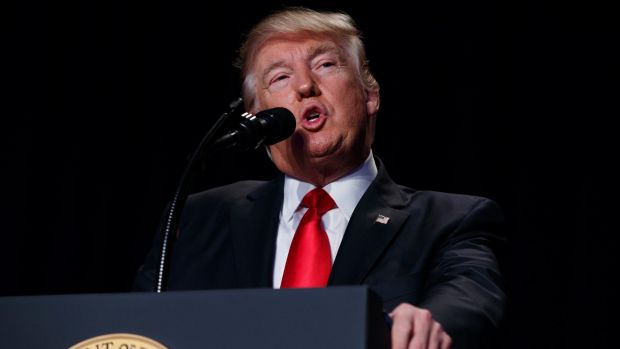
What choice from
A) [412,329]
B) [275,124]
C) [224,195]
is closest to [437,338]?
[412,329]

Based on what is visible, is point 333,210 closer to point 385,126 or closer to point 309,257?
point 309,257

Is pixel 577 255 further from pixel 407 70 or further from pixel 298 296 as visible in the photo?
pixel 298 296

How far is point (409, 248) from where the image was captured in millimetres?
2029

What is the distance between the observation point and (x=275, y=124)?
176 centimetres

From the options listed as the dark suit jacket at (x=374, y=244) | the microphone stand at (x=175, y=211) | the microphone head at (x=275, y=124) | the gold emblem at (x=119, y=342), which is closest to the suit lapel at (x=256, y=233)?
the dark suit jacket at (x=374, y=244)

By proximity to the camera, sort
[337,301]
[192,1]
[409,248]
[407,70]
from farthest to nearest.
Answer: [192,1]
[407,70]
[409,248]
[337,301]

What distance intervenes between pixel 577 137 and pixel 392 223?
3.51ft

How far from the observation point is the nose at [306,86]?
2242mm

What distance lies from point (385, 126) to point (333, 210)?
99 cm

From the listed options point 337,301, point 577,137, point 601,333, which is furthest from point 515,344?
point 337,301

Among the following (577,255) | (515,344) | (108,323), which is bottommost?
(515,344)

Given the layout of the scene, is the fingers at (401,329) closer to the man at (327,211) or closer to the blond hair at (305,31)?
the man at (327,211)

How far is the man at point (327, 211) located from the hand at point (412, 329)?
0.43m

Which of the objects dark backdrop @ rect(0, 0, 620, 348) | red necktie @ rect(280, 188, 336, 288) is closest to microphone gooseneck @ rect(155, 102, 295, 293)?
red necktie @ rect(280, 188, 336, 288)
